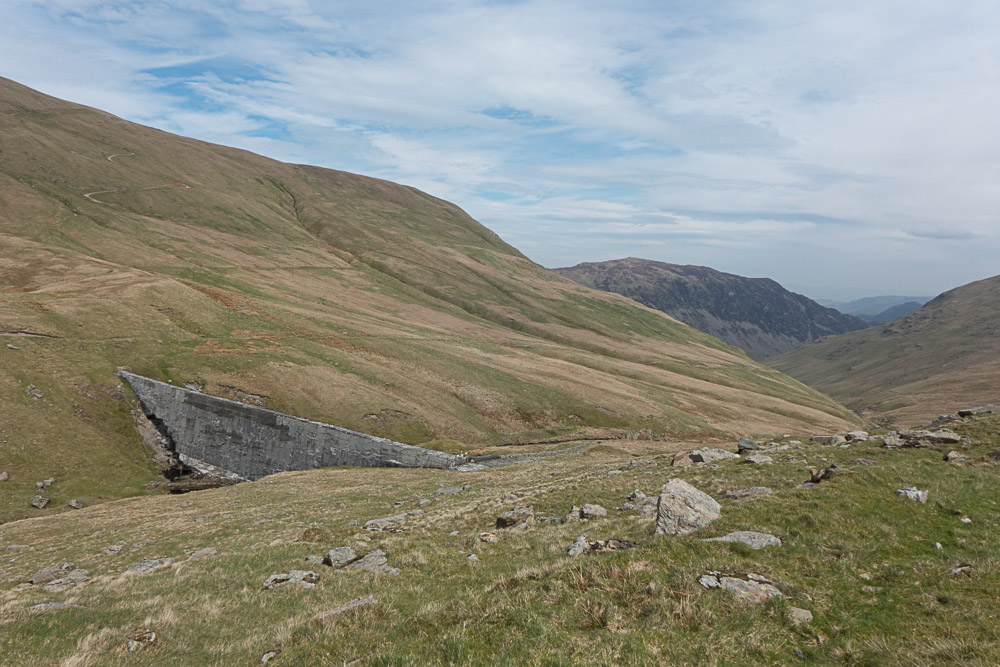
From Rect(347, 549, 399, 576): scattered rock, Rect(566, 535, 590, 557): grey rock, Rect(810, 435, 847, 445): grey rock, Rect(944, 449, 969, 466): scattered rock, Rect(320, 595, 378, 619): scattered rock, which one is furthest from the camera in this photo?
Rect(810, 435, 847, 445): grey rock

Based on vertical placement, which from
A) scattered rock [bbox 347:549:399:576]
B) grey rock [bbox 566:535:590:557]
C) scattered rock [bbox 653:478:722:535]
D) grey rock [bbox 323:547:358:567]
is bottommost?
grey rock [bbox 323:547:358:567]

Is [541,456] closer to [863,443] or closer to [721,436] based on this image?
[863,443]

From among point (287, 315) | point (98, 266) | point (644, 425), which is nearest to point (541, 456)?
point (644, 425)

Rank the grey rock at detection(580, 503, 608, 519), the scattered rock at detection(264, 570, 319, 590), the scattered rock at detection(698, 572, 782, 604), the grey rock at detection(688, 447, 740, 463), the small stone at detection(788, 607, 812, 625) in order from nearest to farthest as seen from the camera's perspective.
Answer: 1. the small stone at detection(788, 607, 812, 625)
2. the scattered rock at detection(698, 572, 782, 604)
3. the scattered rock at detection(264, 570, 319, 590)
4. the grey rock at detection(580, 503, 608, 519)
5. the grey rock at detection(688, 447, 740, 463)

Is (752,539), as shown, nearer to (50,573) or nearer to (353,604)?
(353,604)

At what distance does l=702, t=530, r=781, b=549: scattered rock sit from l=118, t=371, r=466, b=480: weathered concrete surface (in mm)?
36621

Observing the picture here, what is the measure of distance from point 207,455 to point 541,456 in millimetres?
34202

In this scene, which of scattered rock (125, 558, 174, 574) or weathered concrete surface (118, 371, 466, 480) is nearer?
scattered rock (125, 558, 174, 574)

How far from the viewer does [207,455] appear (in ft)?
157

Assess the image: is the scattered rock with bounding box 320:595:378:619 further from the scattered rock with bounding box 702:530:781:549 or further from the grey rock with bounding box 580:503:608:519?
the grey rock with bounding box 580:503:608:519

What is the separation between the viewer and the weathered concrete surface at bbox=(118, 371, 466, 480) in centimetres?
4650

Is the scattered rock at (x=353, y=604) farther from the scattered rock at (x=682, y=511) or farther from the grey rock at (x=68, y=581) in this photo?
the grey rock at (x=68, y=581)

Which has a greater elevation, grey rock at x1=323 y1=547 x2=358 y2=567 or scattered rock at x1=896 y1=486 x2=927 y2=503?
scattered rock at x1=896 y1=486 x2=927 y2=503

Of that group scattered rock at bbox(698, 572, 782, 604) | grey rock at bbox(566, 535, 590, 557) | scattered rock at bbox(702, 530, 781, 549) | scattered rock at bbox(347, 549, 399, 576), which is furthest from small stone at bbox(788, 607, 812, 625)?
scattered rock at bbox(347, 549, 399, 576)
